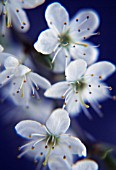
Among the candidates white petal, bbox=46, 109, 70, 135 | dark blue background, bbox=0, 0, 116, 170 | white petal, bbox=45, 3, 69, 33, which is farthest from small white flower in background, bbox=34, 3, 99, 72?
dark blue background, bbox=0, 0, 116, 170

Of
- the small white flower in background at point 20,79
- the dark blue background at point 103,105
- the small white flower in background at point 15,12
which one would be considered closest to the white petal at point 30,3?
the small white flower in background at point 15,12

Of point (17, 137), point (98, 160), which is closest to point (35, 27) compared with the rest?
point (17, 137)

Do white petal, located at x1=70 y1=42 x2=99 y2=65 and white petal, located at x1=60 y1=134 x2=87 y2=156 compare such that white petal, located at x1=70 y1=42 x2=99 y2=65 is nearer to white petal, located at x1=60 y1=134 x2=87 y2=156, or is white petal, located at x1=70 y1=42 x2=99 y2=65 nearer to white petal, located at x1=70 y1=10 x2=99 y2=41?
white petal, located at x1=70 y1=10 x2=99 y2=41

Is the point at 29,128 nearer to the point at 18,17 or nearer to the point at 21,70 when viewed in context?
the point at 21,70

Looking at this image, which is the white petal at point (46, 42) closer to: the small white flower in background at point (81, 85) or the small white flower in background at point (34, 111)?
the small white flower in background at point (81, 85)

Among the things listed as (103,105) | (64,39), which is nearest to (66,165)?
(64,39)

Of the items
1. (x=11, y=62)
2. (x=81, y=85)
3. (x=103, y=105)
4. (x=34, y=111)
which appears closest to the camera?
(x=11, y=62)
